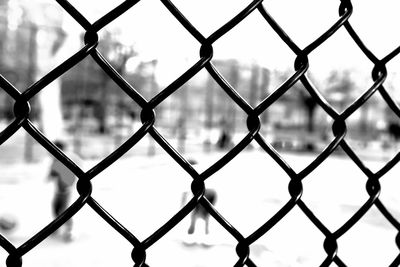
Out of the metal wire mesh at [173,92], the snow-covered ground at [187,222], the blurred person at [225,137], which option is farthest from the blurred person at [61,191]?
the blurred person at [225,137]

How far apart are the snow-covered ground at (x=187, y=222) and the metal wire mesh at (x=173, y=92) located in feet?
11.9

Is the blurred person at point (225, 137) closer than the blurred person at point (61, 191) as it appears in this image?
No

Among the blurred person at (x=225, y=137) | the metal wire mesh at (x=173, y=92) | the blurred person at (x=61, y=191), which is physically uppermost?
the blurred person at (x=225, y=137)

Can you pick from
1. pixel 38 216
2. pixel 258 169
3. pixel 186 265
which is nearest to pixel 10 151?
pixel 258 169

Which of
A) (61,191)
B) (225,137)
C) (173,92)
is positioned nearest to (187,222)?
(61,191)

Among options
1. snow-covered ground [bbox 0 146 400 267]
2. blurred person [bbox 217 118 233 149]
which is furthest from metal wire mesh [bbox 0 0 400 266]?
blurred person [bbox 217 118 233 149]

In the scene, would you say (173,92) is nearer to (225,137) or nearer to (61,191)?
(61,191)

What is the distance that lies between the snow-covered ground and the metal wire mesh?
11.9 ft

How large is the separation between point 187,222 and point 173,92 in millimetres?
5374

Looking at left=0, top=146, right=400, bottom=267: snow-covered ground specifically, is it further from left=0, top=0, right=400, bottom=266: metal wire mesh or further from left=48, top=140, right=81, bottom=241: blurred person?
left=0, top=0, right=400, bottom=266: metal wire mesh

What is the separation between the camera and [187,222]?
19.6 feet

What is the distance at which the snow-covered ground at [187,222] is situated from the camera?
4.56 m

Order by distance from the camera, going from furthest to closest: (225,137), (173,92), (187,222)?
(225,137) < (187,222) < (173,92)

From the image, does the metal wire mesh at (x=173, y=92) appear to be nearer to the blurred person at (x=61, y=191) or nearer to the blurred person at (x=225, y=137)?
the blurred person at (x=61, y=191)
